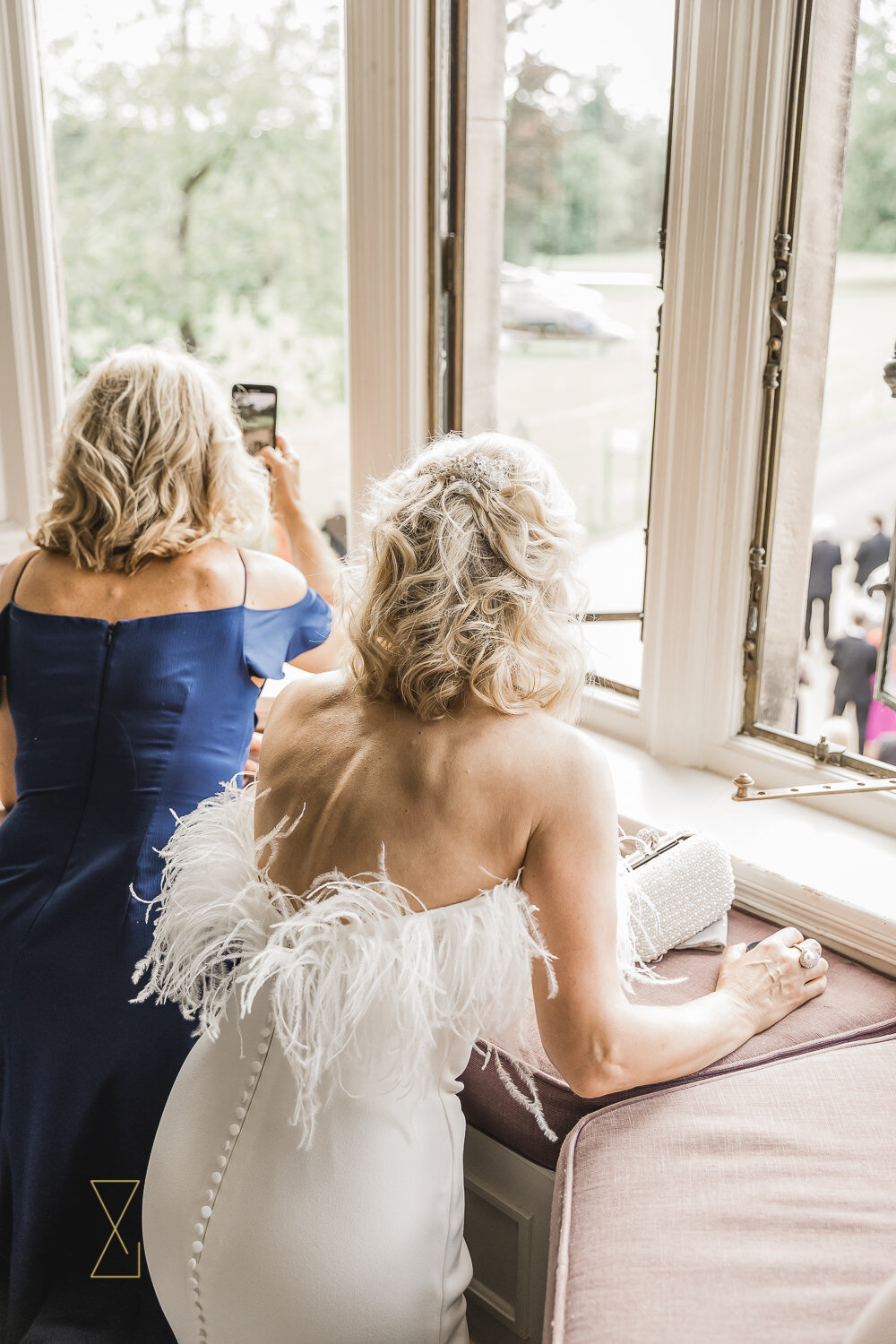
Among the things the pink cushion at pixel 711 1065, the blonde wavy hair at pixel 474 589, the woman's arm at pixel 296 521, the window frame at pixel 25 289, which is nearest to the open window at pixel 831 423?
the pink cushion at pixel 711 1065

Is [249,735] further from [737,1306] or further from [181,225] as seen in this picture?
[181,225]

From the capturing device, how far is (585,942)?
1.08m

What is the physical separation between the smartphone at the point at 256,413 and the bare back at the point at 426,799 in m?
1.10

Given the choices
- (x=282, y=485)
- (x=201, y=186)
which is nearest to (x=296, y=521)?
(x=282, y=485)

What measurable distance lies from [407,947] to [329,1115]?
0.21 m

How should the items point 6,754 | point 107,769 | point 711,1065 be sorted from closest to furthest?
point 711,1065 < point 107,769 < point 6,754

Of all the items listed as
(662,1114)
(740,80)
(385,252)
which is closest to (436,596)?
(662,1114)

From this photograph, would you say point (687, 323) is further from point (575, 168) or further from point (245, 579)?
point (245, 579)

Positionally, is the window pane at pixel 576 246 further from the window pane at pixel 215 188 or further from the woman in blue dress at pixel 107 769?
the woman in blue dress at pixel 107 769

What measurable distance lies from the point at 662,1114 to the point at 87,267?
250 centimetres

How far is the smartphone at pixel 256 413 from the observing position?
2084 millimetres

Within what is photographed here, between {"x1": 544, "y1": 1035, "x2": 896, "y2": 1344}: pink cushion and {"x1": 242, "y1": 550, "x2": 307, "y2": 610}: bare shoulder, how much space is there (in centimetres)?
91

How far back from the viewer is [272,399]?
2.10 m

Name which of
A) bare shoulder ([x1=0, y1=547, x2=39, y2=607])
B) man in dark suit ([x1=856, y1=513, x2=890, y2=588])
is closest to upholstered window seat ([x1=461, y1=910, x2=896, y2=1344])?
man in dark suit ([x1=856, y1=513, x2=890, y2=588])
